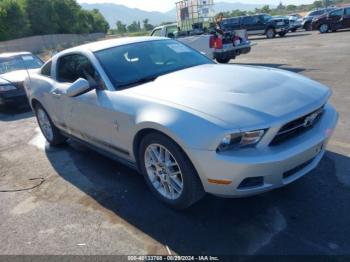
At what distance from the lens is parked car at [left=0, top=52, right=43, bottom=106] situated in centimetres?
895

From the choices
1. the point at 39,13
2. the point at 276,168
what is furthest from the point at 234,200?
the point at 39,13

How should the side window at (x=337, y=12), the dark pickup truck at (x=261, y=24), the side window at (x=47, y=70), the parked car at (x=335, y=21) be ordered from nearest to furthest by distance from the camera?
the side window at (x=47, y=70) < the parked car at (x=335, y=21) < the side window at (x=337, y=12) < the dark pickup truck at (x=261, y=24)

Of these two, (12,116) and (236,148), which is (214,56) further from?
(236,148)

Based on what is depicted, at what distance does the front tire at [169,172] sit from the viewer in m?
3.21

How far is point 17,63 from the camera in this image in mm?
10305

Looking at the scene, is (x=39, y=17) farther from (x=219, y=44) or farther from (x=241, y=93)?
(x=241, y=93)

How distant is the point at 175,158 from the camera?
128 inches

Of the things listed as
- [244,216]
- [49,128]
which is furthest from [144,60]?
[49,128]

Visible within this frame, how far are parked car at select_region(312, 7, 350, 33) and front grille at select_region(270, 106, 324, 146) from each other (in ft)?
75.0

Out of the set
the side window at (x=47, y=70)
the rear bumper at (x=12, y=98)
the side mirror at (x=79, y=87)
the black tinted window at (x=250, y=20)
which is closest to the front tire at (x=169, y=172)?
the side mirror at (x=79, y=87)

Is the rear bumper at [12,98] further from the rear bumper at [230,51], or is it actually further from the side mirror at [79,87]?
the rear bumper at [230,51]

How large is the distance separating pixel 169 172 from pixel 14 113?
272 inches

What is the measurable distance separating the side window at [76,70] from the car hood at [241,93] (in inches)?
24.0

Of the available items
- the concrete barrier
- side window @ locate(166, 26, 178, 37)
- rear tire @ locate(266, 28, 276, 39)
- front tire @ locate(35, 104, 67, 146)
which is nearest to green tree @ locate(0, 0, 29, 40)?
the concrete barrier
